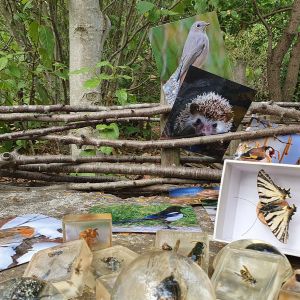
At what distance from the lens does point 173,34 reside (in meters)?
1.02

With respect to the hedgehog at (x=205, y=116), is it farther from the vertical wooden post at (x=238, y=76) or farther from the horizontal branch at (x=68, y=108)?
the vertical wooden post at (x=238, y=76)

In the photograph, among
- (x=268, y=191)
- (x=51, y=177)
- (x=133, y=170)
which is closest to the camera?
(x=268, y=191)

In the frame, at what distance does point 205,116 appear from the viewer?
3.45 ft

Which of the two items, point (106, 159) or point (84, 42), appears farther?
point (84, 42)

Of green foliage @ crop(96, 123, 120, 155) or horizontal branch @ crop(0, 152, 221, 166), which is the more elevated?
green foliage @ crop(96, 123, 120, 155)

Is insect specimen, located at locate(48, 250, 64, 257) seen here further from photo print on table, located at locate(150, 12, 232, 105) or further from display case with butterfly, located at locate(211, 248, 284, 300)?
photo print on table, located at locate(150, 12, 232, 105)

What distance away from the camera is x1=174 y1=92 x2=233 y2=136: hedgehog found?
1.02 m

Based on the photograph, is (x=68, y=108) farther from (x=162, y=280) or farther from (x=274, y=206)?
(x=162, y=280)

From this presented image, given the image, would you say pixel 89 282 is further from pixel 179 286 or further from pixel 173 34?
pixel 173 34

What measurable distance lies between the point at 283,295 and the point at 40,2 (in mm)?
1881

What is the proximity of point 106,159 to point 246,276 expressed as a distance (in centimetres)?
79

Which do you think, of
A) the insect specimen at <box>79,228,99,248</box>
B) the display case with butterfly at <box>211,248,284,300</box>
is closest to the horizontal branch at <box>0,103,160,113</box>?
the insect specimen at <box>79,228,99,248</box>

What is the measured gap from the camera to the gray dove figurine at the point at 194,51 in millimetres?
1018

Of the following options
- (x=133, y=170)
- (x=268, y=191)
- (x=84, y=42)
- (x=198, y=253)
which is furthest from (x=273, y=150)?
(x=84, y=42)
